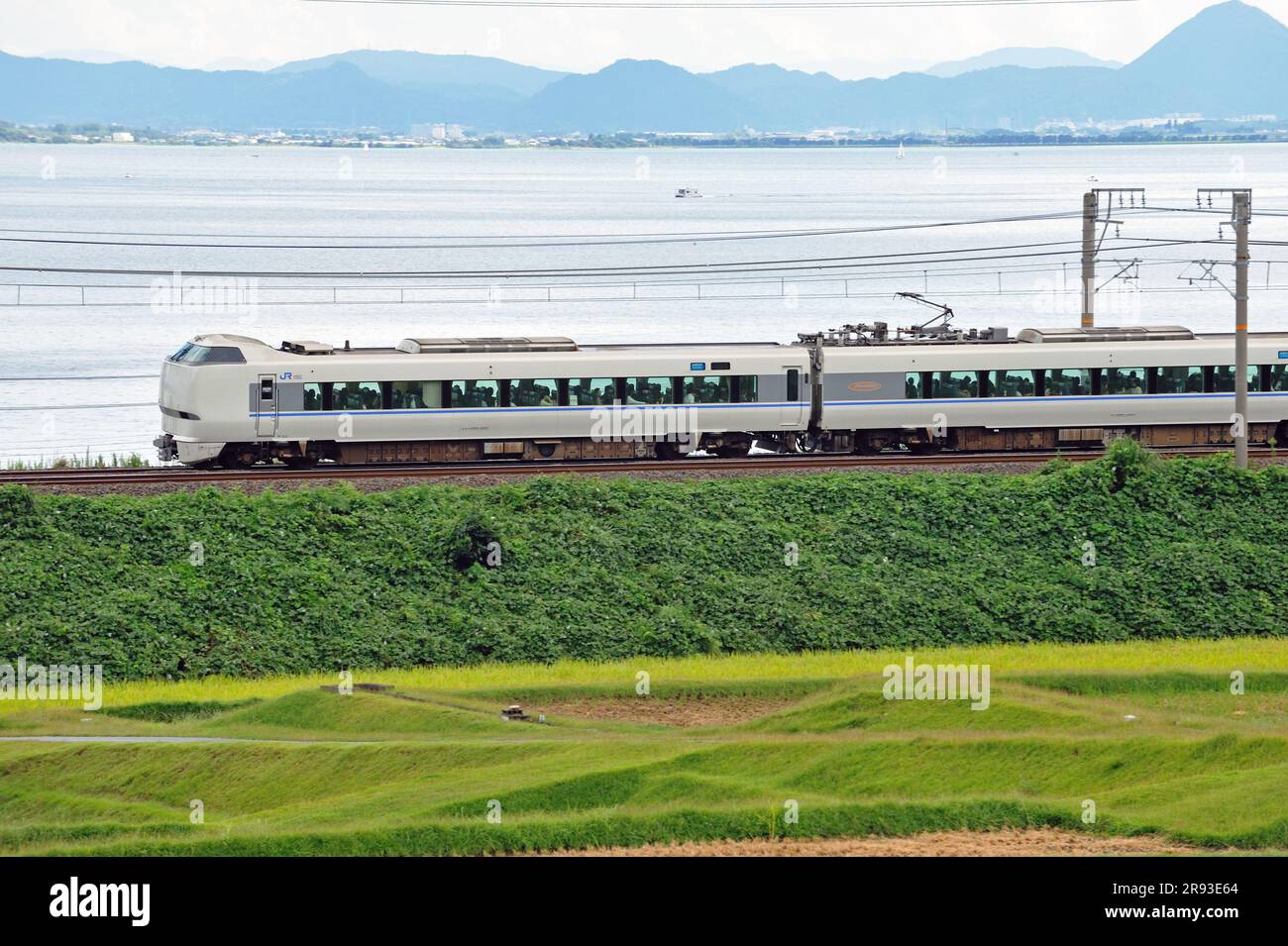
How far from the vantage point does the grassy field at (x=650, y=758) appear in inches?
864

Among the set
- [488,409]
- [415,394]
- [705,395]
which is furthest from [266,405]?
[705,395]

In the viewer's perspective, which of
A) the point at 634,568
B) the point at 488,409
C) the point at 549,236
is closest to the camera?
the point at 634,568

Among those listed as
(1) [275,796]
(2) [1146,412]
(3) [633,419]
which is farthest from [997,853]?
(2) [1146,412]

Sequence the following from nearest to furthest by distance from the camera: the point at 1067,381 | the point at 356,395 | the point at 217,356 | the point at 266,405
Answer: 1. the point at 217,356
2. the point at 266,405
3. the point at 356,395
4. the point at 1067,381

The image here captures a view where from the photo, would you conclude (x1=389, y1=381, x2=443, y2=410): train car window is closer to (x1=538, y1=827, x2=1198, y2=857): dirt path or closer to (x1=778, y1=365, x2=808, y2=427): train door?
(x1=778, y1=365, x2=808, y2=427): train door

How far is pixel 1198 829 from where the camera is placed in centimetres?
2122

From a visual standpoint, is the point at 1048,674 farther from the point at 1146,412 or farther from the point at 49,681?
the point at 49,681

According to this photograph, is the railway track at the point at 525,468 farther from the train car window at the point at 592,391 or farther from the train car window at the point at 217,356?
the train car window at the point at 217,356

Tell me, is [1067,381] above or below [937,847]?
above

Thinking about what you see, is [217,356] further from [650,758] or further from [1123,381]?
[1123,381]

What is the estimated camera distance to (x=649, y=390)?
45.2 m

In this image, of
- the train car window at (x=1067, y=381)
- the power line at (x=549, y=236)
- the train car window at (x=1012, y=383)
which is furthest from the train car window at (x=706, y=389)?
the power line at (x=549, y=236)

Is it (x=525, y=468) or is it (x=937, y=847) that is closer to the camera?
(x=937, y=847)

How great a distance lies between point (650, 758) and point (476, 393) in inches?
803
